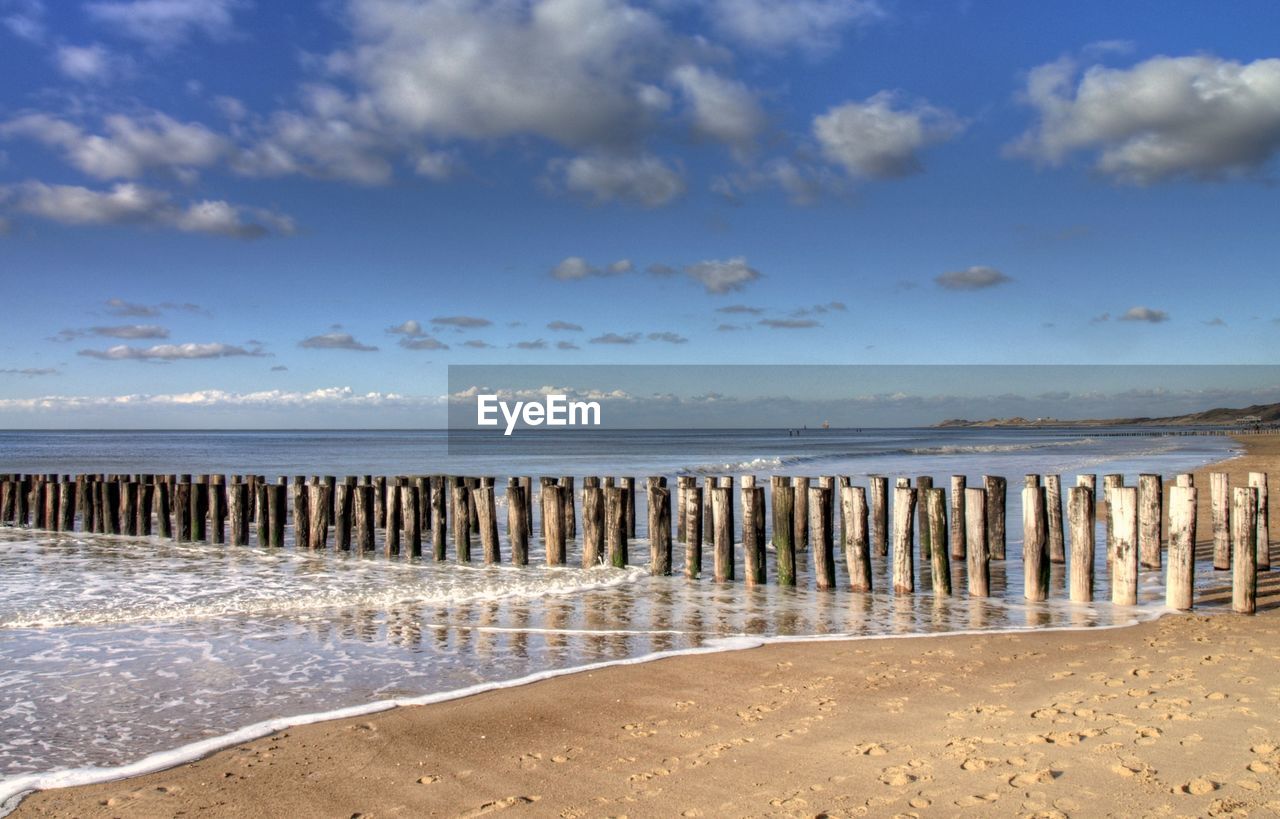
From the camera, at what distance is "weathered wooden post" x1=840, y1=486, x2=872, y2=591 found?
9.81 m

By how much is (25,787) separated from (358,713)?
1.73 m

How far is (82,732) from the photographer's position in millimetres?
5465

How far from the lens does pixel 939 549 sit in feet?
31.0

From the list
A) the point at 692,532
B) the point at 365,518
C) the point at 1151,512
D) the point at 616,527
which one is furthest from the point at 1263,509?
the point at 365,518

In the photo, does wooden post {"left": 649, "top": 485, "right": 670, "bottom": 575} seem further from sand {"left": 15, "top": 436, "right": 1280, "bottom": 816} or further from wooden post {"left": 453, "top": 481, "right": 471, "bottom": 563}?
sand {"left": 15, "top": 436, "right": 1280, "bottom": 816}

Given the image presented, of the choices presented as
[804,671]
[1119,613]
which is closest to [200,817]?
[804,671]

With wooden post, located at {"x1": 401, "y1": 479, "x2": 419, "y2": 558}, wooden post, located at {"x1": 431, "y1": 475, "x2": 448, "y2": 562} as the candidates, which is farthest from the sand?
wooden post, located at {"x1": 401, "y1": 479, "x2": 419, "y2": 558}

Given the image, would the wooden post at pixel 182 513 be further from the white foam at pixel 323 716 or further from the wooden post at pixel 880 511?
the wooden post at pixel 880 511

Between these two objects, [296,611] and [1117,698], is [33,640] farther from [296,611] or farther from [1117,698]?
[1117,698]

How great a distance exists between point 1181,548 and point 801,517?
454 cm

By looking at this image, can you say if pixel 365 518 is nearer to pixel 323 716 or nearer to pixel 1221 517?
pixel 323 716

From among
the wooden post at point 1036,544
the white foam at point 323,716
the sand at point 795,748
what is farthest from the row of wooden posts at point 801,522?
the sand at point 795,748

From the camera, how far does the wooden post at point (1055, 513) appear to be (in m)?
9.90

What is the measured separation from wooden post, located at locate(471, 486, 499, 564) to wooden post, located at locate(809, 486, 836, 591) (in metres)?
4.17
